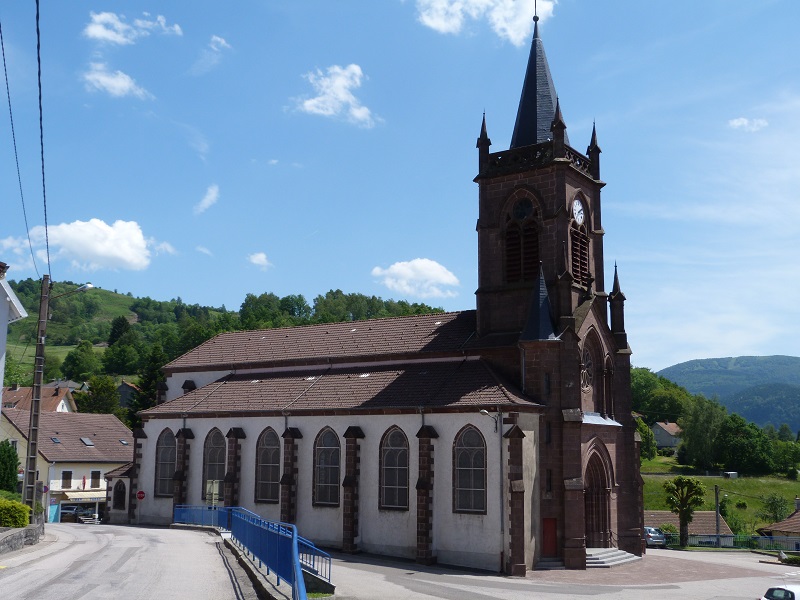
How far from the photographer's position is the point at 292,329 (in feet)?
157

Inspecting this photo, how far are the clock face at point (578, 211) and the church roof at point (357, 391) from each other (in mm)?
8865

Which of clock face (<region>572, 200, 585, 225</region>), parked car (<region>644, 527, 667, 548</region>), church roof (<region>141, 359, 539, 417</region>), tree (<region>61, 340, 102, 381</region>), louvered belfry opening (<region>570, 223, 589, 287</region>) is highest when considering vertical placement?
tree (<region>61, 340, 102, 381</region>)

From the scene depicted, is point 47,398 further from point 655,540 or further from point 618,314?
point 618,314

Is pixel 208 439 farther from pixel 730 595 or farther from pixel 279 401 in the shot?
pixel 730 595

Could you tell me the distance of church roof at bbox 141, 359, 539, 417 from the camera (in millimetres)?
34062

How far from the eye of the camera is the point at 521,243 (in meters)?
38.2

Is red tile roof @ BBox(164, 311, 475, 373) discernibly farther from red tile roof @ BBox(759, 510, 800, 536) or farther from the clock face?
red tile roof @ BBox(759, 510, 800, 536)

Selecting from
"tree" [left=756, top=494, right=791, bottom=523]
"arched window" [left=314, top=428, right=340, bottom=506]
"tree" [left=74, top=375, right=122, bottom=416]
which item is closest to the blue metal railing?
"arched window" [left=314, top=428, right=340, bottom=506]

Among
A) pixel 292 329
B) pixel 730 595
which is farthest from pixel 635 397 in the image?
pixel 730 595

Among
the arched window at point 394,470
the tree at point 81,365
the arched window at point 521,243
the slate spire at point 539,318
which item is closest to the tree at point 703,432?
the arched window at point 521,243

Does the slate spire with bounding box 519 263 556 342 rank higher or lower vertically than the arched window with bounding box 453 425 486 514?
higher

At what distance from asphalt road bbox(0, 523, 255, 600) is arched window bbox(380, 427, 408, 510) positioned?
790 centimetres

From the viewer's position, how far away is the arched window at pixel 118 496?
4669 centimetres

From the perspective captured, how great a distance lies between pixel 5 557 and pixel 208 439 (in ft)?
60.0
